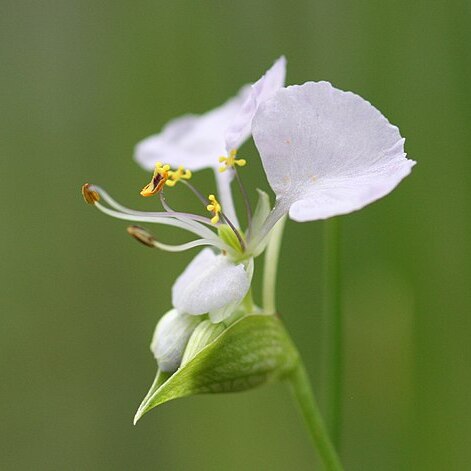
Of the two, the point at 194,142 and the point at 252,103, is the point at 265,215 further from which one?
the point at 194,142

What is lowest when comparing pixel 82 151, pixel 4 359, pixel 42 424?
pixel 42 424

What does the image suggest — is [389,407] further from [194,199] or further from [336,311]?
[194,199]

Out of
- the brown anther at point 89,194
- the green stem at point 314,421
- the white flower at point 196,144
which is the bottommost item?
the green stem at point 314,421

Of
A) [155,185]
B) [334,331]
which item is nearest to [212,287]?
[155,185]

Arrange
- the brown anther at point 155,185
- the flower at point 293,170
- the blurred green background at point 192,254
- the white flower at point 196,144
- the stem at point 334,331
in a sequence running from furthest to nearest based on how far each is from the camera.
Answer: the blurred green background at point 192,254, the white flower at point 196,144, the stem at point 334,331, the brown anther at point 155,185, the flower at point 293,170

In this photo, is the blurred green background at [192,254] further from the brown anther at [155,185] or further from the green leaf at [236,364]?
the brown anther at [155,185]

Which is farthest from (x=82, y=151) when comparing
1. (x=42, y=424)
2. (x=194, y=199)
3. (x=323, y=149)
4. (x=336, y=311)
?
(x=323, y=149)

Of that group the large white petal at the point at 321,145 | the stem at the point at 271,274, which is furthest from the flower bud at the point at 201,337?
the large white petal at the point at 321,145
